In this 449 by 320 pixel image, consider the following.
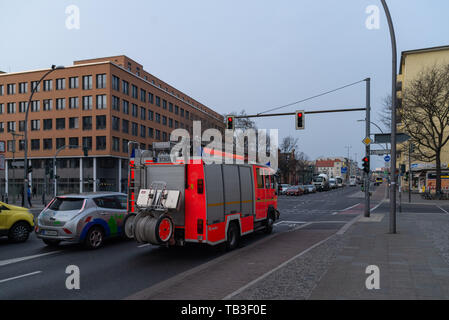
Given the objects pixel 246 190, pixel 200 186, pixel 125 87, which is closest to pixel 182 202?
pixel 200 186

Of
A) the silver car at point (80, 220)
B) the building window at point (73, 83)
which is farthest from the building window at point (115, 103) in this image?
the silver car at point (80, 220)

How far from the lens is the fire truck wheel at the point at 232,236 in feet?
30.6

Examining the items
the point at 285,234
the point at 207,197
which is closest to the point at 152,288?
the point at 207,197

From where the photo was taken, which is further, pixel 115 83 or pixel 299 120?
pixel 115 83

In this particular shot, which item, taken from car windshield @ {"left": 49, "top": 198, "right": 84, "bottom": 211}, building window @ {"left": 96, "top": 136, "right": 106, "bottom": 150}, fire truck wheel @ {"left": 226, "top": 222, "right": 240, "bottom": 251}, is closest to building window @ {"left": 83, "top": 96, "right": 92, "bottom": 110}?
building window @ {"left": 96, "top": 136, "right": 106, "bottom": 150}

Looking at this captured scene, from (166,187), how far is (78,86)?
1870 inches

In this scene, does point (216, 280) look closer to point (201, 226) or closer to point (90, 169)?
point (201, 226)

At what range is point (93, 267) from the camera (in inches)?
304

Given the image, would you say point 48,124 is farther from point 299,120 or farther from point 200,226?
point 200,226

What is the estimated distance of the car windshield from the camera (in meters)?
9.53

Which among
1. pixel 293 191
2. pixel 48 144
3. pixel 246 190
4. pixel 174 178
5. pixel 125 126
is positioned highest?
pixel 125 126

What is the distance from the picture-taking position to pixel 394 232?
37.1 feet

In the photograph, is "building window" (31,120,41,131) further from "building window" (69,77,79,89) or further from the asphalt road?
the asphalt road

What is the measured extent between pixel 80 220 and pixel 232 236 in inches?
161
